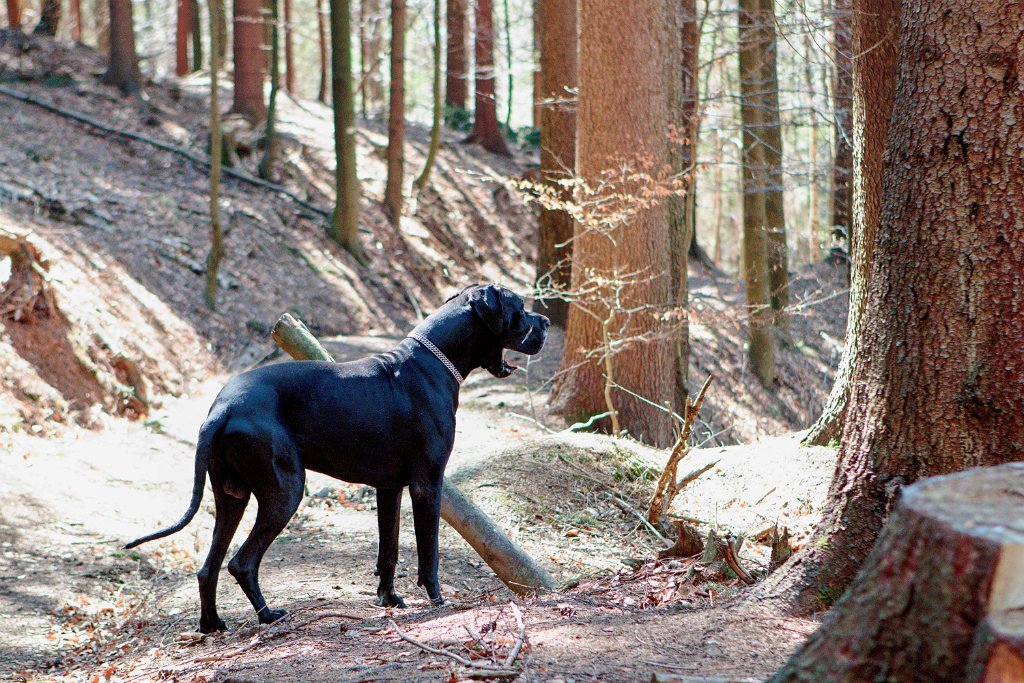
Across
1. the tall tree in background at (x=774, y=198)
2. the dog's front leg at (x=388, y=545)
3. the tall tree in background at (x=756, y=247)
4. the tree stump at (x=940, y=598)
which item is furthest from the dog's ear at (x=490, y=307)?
the tall tree in background at (x=774, y=198)

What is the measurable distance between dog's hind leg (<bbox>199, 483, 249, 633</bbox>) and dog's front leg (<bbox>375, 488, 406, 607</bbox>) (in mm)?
867

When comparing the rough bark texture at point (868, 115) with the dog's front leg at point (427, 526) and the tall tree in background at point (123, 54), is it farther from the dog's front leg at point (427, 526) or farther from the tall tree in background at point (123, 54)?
the tall tree in background at point (123, 54)

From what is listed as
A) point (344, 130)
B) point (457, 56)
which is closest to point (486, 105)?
point (457, 56)

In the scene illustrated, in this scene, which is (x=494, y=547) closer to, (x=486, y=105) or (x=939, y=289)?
(x=939, y=289)

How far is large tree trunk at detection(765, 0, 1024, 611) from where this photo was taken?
12.0ft

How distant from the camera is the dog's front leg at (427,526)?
5.24 metres

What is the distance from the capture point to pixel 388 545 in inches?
214

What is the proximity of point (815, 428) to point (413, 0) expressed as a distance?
1004 inches

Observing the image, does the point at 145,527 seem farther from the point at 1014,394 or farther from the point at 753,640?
the point at 1014,394

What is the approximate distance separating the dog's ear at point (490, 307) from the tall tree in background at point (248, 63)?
53.3 ft

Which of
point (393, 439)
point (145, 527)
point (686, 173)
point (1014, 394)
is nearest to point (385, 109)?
point (686, 173)

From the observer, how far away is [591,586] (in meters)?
5.19

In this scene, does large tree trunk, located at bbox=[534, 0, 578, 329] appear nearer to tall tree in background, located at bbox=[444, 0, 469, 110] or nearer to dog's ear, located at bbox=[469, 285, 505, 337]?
dog's ear, located at bbox=[469, 285, 505, 337]

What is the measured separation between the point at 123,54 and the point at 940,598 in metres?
21.3
